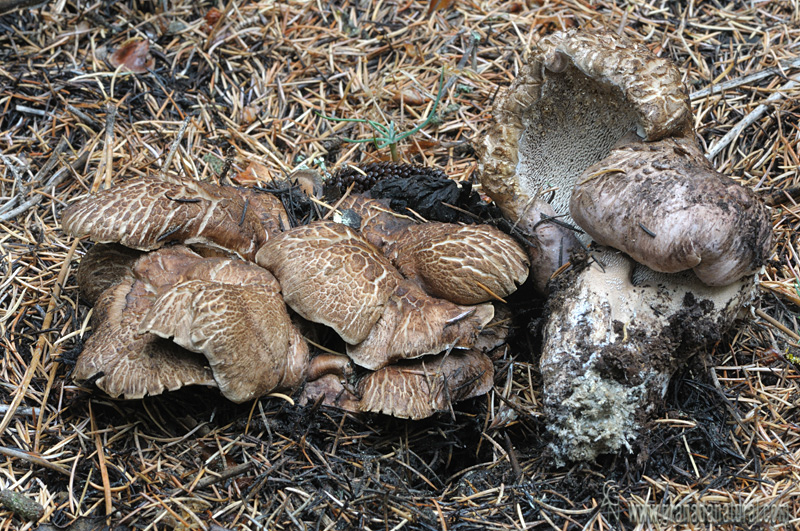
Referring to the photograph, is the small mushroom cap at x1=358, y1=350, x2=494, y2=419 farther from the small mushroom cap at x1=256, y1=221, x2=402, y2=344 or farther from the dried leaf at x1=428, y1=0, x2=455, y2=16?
the dried leaf at x1=428, y1=0, x2=455, y2=16

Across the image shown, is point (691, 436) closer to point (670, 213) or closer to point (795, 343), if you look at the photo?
point (795, 343)

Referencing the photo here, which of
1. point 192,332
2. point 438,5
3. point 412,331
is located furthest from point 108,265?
point 438,5

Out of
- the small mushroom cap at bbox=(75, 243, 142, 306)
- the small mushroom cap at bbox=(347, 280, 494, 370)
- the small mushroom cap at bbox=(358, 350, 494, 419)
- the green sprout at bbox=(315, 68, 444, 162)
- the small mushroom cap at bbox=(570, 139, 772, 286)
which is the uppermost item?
the small mushroom cap at bbox=(570, 139, 772, 286)

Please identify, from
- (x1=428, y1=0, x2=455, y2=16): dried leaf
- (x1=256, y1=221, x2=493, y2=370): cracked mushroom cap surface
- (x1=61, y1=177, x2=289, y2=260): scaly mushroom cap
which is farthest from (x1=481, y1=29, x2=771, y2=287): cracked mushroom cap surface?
(x1=428, y1=0, x2=455, y2=16): dried leaf

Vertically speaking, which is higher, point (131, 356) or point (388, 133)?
point (388, 133)

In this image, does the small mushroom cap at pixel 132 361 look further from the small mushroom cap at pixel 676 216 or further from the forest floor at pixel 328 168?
the small mushroom cap at pixel 676 216

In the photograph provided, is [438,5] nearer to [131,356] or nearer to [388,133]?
[388,133]
